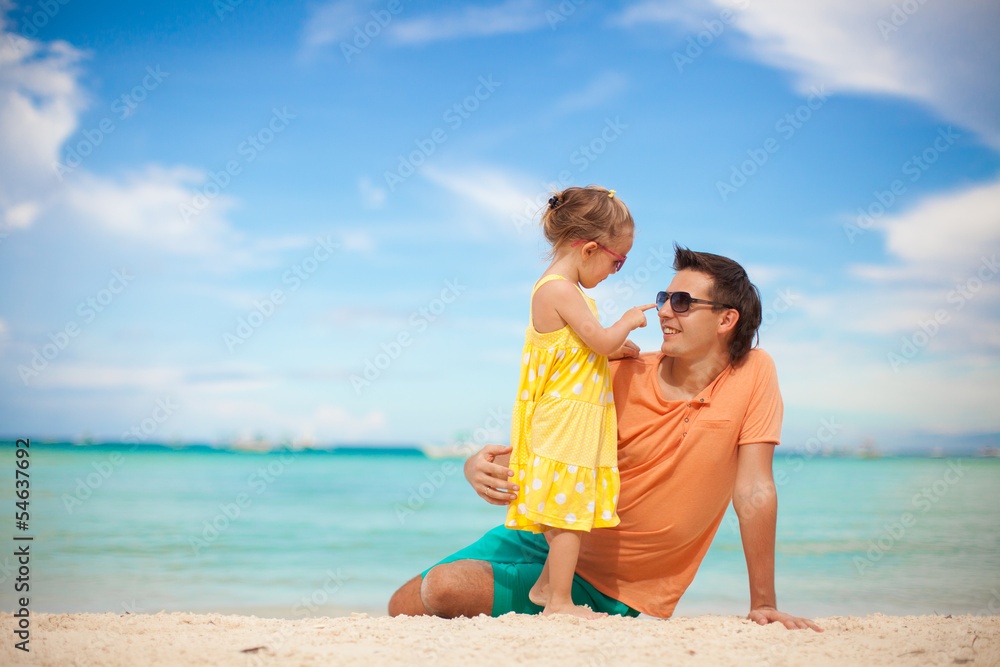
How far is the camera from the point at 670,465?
10.6 feet

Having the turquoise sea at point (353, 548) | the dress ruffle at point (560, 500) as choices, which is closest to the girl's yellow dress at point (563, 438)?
the dress ruffle at point (560, 500)

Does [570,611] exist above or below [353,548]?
above

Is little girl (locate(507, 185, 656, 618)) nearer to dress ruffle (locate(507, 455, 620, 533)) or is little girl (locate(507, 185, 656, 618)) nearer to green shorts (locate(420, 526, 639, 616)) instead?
dress ruffle (locate(507, 455, 620, 533))

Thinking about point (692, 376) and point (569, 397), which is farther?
point (692, 376)

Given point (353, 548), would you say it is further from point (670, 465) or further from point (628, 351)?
point (670, 465)

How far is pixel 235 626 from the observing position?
3.06 meters

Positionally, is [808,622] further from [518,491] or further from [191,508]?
[191,508]

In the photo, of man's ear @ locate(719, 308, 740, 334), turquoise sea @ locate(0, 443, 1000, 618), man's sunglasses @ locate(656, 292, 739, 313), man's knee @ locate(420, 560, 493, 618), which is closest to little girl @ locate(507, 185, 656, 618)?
man's sunglasses @ locate(656, 292, 739, 313)

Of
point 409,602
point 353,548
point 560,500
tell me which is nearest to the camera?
point 560,500

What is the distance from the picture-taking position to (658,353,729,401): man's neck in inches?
133

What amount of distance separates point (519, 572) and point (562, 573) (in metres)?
0.49

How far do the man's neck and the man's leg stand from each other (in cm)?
123

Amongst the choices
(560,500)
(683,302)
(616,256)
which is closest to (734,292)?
(683,302)

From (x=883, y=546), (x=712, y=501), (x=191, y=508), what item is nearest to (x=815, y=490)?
(x=883, y=546)
